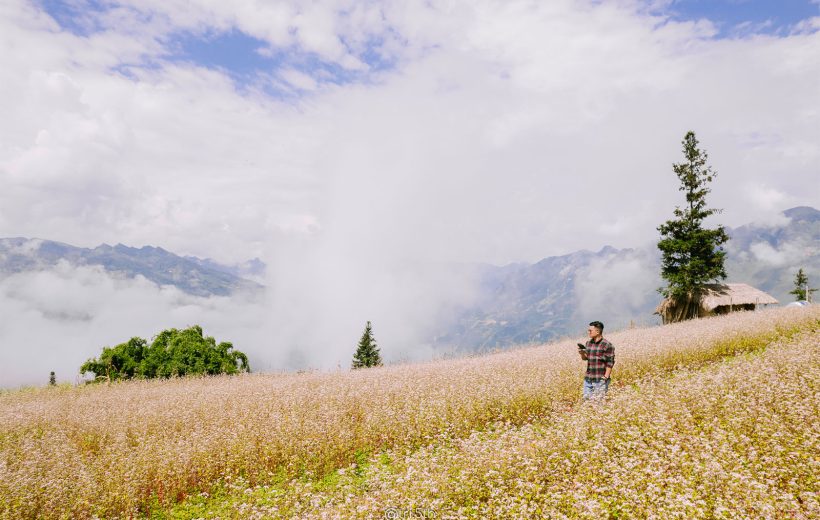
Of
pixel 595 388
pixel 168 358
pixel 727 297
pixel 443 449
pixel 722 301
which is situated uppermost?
pixel 727 297

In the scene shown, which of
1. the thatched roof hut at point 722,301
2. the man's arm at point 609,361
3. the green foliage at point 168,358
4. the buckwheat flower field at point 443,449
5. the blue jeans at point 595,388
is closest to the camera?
the buckwheat flower field at point 443,449

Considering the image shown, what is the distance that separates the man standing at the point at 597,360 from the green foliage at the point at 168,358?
65.7 ft

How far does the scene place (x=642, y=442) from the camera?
664 cm

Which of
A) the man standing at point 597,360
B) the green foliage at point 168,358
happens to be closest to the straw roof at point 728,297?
the man standing at point 597,360

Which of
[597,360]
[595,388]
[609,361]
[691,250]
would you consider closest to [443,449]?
[595,388]

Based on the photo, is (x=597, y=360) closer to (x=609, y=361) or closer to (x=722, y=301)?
(x=609, y=361)

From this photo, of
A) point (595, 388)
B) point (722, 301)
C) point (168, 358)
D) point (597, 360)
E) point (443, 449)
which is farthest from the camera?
point (722, 301)

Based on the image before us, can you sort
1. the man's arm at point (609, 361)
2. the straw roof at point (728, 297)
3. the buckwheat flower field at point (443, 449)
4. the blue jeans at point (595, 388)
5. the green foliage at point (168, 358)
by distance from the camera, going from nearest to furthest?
1. the buckwheat flower field at point (443, 449)
2. the blue jeans at point (595, 388)
3. the man's arm at point (609, 361)
4. the green foliage at point (168, 358)
5. the straw roof at point (728, 297)

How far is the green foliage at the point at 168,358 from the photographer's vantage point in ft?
80.8

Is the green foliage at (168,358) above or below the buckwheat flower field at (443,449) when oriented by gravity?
above

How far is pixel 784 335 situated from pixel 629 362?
728cm

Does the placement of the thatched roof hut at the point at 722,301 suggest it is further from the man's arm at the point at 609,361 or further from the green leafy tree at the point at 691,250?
the man's arm at the point at 609,361

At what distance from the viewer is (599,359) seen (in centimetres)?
1004

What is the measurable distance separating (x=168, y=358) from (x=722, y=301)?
149 feet
